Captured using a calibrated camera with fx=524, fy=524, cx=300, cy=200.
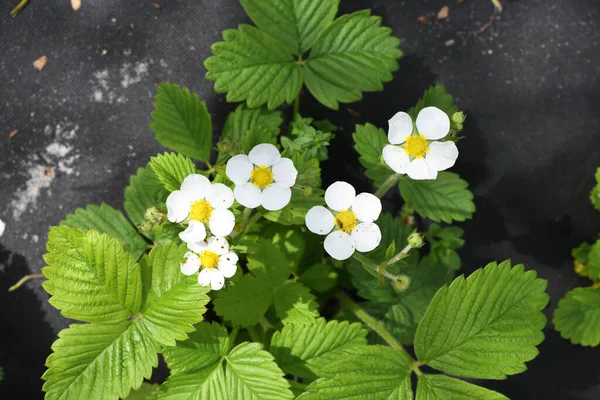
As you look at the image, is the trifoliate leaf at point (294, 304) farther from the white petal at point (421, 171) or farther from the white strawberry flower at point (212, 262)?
the white petal at point (421, 171)

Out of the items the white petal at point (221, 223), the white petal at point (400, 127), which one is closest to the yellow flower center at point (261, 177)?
the white petal at point (221, 223)

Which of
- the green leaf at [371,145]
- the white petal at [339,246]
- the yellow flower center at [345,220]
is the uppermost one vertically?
the yellow flower center at [345,220]

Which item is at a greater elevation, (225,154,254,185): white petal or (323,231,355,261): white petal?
(225,154,254,185): white petal

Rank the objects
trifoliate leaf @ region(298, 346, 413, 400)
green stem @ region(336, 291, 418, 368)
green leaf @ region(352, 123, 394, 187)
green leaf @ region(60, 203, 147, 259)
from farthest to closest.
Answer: green leaf @ region(60, 203, 147, 259), green leaf @ region(352, 123, 394, 187), green stem @ region(336, 291, 418, 368), trifoliate leaf @ region(298, 346, 413, 400)

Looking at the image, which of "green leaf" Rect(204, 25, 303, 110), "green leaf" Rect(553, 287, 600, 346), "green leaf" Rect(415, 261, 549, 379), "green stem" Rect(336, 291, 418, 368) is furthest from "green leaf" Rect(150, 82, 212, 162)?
"green leaf" Rect(553, 287, 600, 346)

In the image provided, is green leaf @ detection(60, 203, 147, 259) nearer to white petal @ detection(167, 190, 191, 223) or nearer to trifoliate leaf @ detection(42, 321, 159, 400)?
trifoliate leaf @ detection(42, 321, 159, 400)

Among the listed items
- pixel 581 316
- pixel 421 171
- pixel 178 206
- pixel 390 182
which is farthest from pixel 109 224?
pixel 581 316

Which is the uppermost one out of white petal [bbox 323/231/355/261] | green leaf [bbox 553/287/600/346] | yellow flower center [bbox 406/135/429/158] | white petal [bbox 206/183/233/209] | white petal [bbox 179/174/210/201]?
white petal [bbox 179/174/210/201]

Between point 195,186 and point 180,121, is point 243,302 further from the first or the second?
point 180,121
